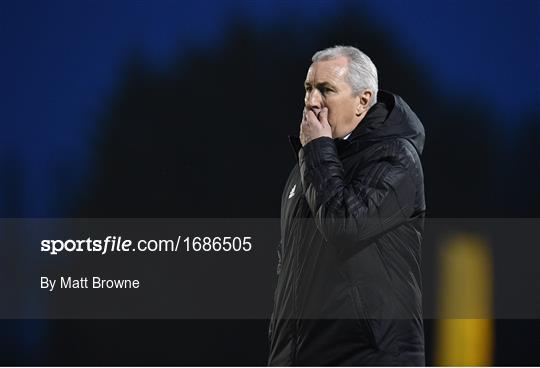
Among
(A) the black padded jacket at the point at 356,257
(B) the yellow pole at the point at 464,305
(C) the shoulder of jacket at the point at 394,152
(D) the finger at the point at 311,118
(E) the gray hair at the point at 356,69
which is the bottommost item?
(B) the yellow pole at the point at 464,305

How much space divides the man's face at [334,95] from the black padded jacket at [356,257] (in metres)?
0.05

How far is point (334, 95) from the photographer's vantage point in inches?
113

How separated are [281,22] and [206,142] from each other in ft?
2.37

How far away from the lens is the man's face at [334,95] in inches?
113

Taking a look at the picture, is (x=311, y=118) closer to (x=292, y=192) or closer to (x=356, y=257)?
(x=292, y=192)

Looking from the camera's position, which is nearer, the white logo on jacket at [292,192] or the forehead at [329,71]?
the forehead at [329,71]

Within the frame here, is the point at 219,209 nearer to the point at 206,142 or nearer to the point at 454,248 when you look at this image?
the point at 206,142

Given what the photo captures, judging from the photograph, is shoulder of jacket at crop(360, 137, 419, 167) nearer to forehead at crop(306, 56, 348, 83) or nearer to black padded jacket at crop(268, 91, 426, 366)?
black padded jacket at crop(268, 91, 426, 366)

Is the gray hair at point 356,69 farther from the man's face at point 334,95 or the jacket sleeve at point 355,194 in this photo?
the jacket sleeve at point 355,194

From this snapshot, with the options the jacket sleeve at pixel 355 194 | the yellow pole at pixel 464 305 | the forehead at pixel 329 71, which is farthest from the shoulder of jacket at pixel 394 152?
the yellow pole at pixel 464 305

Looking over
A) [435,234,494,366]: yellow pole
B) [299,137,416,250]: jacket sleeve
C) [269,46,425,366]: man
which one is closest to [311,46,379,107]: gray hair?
[269,46,425,366]: man

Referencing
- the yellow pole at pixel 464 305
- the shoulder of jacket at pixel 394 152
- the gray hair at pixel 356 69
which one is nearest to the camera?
the shoulder of jacket at pixel 394 152

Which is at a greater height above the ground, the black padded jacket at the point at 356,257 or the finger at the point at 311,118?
the finger at the point at 311,118

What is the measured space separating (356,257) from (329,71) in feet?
1.88
